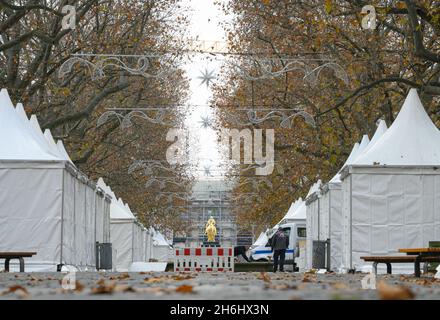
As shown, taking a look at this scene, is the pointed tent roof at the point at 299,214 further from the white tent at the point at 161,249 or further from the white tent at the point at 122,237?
the white tent at the point at 161,249

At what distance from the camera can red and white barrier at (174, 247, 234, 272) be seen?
3328 cm

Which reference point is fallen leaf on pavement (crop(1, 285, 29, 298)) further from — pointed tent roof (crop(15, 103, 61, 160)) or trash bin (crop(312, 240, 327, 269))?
trash bin (crop(312, 240, 327, 269))

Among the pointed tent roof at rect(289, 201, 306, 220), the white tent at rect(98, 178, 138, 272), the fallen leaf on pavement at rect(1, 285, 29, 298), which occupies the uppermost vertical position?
the pointed tent roof at rect(289, 201, 306, 220)

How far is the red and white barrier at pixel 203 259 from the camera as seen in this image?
33.3 metres

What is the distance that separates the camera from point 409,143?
90.8 ft

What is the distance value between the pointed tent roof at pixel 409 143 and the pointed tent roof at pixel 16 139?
7.52 meters

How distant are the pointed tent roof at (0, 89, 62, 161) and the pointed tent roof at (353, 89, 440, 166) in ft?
24.7

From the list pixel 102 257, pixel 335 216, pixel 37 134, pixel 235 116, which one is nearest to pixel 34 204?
pixel 37 134

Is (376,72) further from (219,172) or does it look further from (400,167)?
(219,172)

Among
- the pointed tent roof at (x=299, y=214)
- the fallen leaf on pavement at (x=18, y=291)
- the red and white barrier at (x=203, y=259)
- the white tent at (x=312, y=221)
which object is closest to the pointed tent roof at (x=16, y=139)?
the red and white barrier at (x=203, y=259)

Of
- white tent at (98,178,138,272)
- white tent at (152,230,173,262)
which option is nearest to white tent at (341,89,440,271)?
white tent at (98,178,138,272)

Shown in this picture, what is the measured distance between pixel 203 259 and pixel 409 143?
842 cm

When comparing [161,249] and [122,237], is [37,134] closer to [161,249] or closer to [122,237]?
[122,237]
